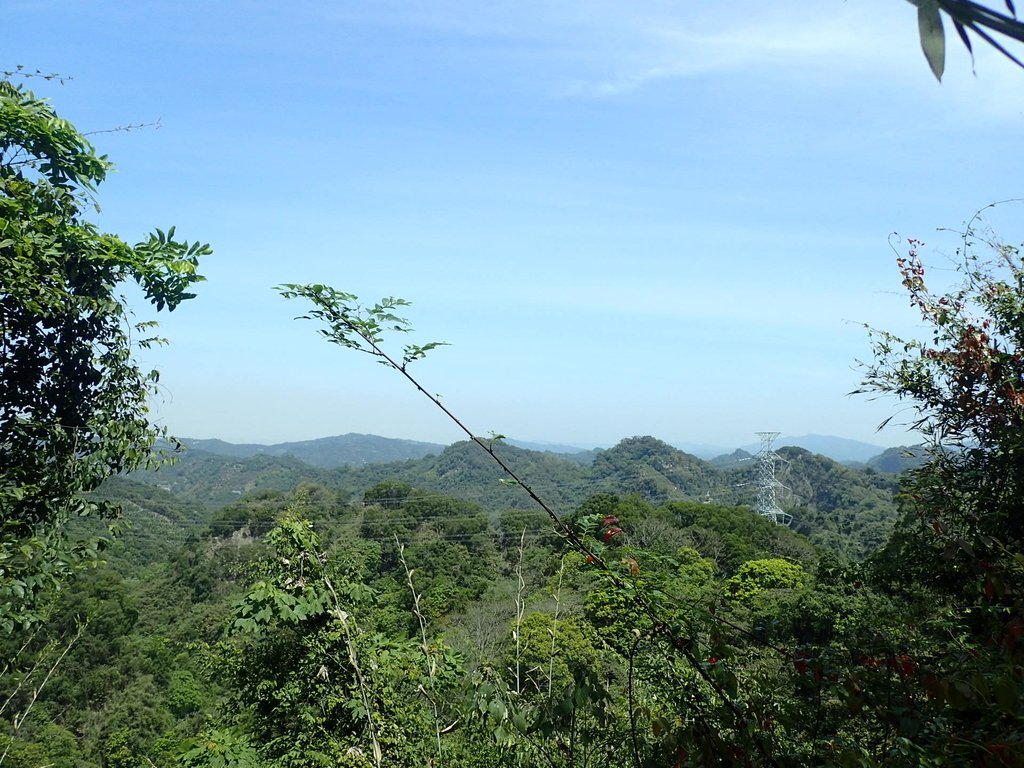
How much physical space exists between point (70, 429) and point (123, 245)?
0.85 metres

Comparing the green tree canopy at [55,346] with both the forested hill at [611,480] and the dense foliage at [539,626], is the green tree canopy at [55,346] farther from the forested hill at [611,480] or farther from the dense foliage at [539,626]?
the forested hill at [611,480]

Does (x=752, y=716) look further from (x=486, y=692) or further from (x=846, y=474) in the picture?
(x=846, y=474)

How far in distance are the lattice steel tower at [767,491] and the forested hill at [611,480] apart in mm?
1244

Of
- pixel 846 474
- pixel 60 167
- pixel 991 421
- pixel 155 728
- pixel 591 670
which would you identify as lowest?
pixel 155 728

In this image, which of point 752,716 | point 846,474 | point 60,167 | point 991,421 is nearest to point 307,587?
point 60,167

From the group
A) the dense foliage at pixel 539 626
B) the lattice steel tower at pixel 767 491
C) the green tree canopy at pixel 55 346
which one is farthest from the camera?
the lattice steel tower at pixel 767 491

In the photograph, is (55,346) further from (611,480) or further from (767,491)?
(611,480)

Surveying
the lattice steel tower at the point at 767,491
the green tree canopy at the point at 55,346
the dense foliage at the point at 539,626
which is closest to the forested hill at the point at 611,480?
the lattice steel tower at the point at 767,491

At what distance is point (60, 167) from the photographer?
2.86 metres

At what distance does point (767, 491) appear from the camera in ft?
171

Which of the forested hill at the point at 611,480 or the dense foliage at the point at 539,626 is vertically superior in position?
the dense foliage at the point at 539,626

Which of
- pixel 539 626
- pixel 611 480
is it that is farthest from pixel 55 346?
pixel 611 480

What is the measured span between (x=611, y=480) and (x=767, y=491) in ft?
112

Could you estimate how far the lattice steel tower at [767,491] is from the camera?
45625 millimetres
